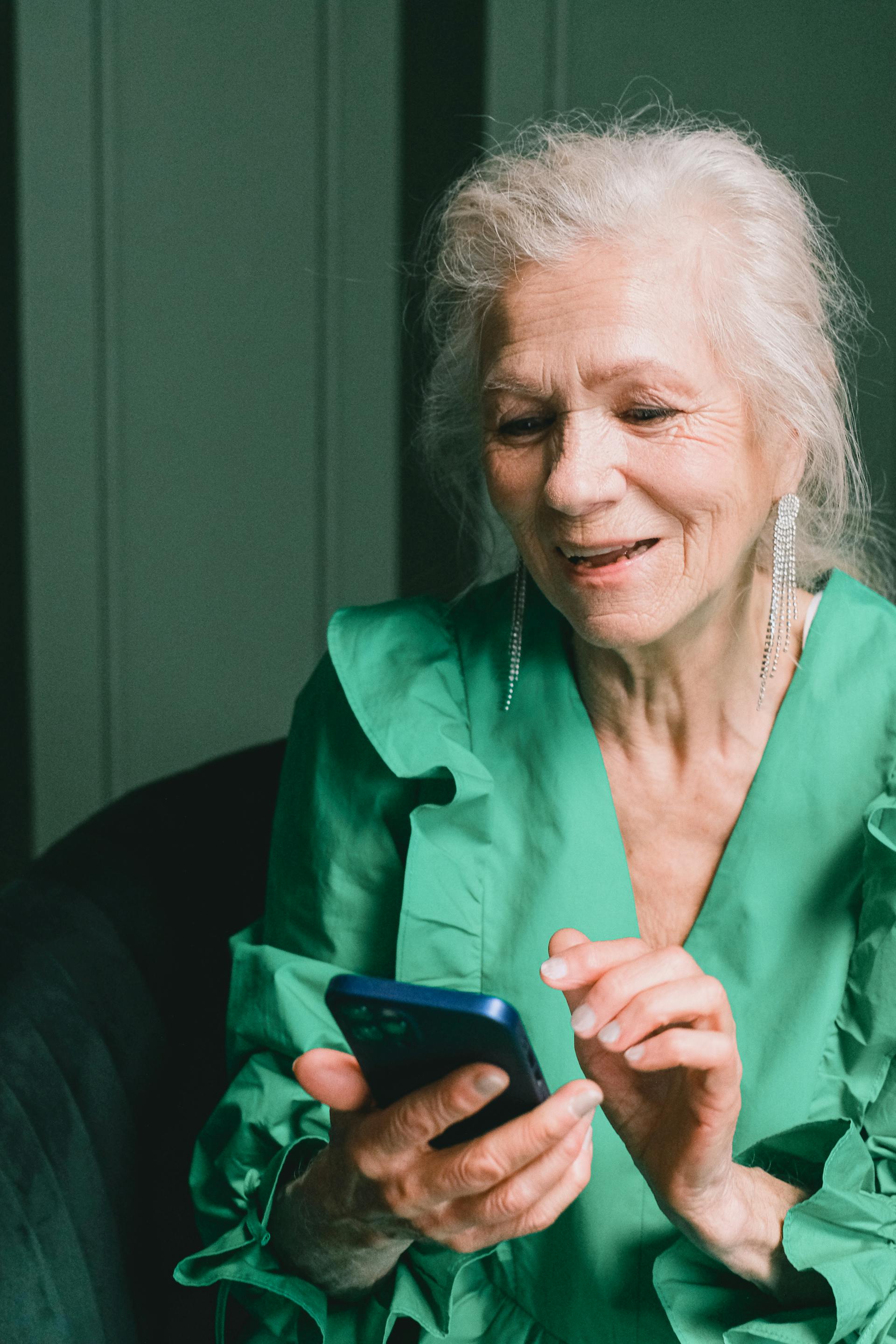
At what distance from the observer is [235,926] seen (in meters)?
1.45

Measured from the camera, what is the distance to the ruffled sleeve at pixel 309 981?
1.03 metres

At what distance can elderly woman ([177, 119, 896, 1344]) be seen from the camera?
972mm

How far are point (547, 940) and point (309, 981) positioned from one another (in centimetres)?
21

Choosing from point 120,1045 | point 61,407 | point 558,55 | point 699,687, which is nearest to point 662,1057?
point 699,687

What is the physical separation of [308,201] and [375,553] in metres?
0.72

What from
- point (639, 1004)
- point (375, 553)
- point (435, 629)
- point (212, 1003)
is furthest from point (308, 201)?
point (639, 1004)

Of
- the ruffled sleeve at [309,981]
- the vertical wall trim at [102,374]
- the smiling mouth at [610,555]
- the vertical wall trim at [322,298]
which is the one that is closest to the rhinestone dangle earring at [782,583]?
the smiling mouth at [610,555]

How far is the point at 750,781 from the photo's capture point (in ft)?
3.80

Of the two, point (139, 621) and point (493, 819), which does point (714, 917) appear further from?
point (139, 621)

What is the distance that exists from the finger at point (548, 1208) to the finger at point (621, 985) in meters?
0.09

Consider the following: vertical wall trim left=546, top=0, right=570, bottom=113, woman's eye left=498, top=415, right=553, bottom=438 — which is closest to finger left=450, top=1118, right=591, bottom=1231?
woman's eye left=498, top=415, right=553, bottom=438

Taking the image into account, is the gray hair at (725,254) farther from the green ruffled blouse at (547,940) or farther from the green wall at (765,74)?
the green wall at (765,74)

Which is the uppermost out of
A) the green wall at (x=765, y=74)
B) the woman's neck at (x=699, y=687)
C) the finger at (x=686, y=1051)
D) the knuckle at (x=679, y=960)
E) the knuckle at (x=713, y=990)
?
the green wall at (x=765, y=74)

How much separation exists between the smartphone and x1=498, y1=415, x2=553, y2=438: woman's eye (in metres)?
0.48
